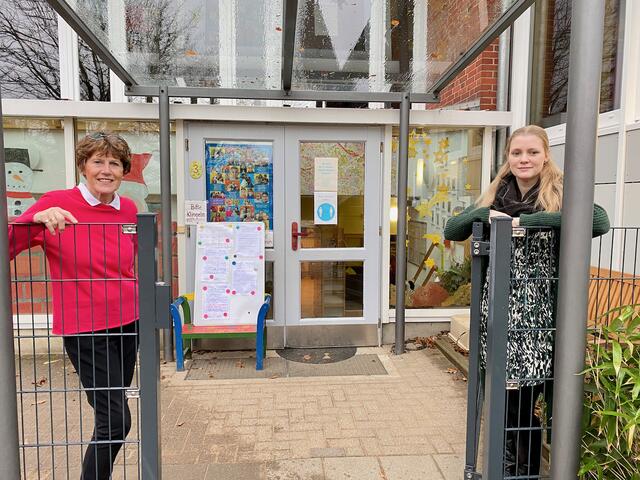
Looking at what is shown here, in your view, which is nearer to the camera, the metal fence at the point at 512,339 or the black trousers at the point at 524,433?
the metal fence at the point at 512,339

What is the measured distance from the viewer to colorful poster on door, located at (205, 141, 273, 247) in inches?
192

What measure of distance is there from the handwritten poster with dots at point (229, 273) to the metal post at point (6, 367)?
3167 mm

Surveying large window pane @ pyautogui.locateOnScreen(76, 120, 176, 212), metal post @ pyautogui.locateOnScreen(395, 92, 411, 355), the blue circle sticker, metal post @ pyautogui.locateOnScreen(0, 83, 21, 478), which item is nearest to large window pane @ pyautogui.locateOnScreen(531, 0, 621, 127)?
metal post @ pyautogui.locateOnScreen(395, 92, 411, 355)

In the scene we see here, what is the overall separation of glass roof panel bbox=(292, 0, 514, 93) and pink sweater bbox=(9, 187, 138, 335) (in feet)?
6.74

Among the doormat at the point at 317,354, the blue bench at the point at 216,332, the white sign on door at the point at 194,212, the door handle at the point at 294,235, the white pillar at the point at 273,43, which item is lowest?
the doormat at the point at 317,354

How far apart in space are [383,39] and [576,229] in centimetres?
267

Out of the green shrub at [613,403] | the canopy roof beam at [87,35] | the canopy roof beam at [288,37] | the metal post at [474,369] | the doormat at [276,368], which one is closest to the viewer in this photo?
the green shrub at [613,403]

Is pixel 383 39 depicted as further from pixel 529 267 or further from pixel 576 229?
pixel 576 229

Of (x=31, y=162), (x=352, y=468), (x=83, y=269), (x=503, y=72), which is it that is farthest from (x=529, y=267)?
(x=31, y=162)

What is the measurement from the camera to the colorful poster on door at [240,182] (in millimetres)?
4883

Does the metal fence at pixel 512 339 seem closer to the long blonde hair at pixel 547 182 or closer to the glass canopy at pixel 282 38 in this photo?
the long blonde hair at pixel 547 182

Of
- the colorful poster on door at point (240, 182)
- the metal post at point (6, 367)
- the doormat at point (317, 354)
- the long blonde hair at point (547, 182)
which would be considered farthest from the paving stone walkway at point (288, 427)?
the long blonde hair at point (547, 182)

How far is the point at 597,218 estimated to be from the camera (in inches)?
73.6

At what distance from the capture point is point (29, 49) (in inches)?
197
